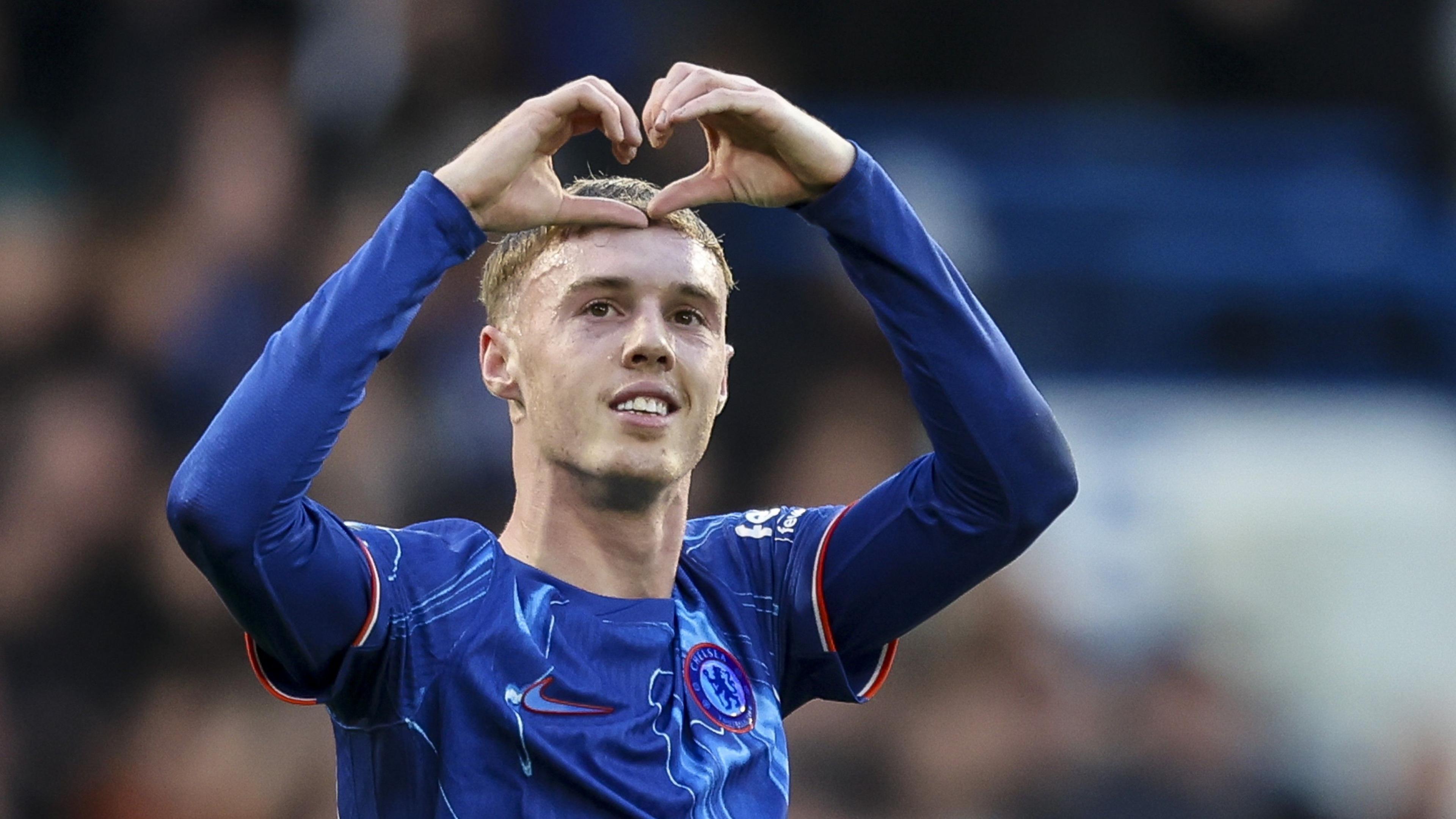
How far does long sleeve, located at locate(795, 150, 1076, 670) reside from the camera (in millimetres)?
3303

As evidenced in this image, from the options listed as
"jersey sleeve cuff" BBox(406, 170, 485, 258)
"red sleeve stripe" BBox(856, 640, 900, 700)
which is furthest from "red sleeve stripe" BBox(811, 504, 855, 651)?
"jersey sleeve cuff" BBox(406, 170, 485, 258)

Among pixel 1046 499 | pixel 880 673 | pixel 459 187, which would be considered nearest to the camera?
pixel 459 187

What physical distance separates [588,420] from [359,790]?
733 millimetres

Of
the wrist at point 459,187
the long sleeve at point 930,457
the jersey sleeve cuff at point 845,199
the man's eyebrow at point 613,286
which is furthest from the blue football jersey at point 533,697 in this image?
the jersey sleeve cuff at point 845,199

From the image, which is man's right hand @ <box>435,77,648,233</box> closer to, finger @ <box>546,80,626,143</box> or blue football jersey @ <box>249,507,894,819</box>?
finger @ <box>546,80,626,143</box>

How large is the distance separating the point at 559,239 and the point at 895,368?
4165 mm

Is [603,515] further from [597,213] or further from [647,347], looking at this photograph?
[597,213]

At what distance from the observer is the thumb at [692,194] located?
330cm

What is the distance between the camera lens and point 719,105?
314cm

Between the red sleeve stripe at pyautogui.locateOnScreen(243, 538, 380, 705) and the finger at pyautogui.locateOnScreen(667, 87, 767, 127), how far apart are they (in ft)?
2.85

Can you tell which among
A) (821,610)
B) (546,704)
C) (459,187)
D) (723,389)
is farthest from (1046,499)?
(459,187)

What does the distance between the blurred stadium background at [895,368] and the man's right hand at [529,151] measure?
11.0 feet

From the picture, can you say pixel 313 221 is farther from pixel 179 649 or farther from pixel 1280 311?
pixel 1280 311

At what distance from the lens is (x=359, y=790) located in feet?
10.4
